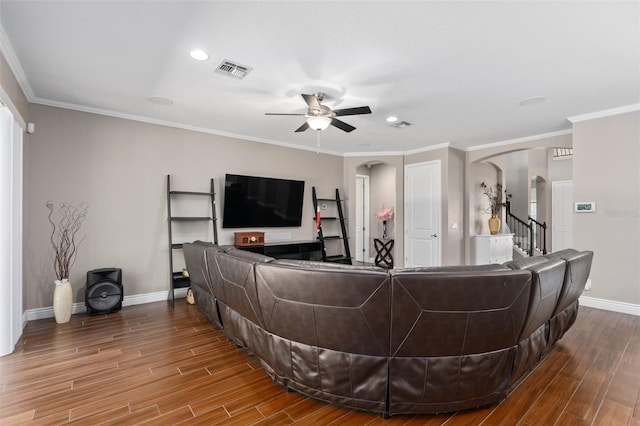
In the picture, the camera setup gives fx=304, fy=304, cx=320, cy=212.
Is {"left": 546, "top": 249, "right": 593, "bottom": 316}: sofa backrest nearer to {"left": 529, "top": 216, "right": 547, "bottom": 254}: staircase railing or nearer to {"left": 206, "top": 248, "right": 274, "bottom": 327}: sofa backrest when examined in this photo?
{"left": 206, "top": 248, "right": 274, "bottom": 327}: sofa backrest

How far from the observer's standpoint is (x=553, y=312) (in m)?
2.51

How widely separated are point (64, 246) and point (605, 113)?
7091mm

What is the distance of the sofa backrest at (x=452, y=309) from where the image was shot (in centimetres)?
167

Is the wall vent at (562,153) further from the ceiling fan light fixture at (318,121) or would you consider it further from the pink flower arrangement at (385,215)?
the ceiling fan light fixture at (318,121)

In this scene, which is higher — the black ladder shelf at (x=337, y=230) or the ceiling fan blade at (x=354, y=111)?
the ceiling fan blade at (x=354, y=111)

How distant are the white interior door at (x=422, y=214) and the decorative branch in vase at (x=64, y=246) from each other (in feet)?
18.2

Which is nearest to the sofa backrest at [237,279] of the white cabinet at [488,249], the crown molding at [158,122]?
the crown molding at [158,122]

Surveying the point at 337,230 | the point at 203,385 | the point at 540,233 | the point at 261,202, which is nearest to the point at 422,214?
the point at 337,230

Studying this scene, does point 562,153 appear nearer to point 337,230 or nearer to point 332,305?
point 337,230

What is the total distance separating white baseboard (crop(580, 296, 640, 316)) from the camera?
3816 millimetres

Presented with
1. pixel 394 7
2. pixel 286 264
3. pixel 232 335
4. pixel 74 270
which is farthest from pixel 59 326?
pixel 394 7

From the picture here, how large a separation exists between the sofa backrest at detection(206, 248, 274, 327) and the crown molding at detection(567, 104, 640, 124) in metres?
4.65

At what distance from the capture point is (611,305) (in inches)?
156

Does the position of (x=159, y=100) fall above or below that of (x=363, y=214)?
above
